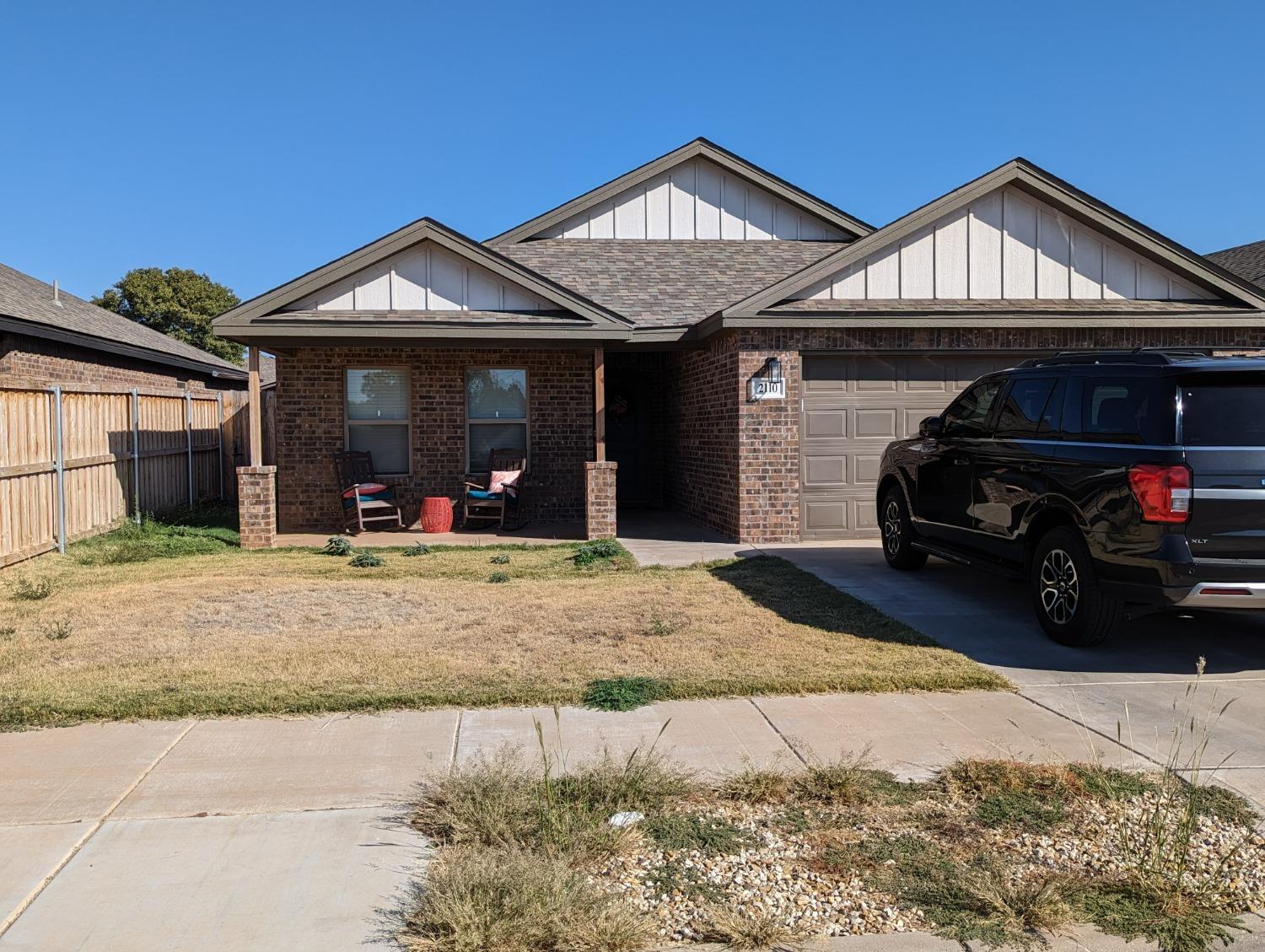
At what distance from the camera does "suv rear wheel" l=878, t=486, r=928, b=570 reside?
10.0 metres

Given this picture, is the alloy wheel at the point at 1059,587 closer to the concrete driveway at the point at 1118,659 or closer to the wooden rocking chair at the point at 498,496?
the concrete driveway at the point at 1118,659

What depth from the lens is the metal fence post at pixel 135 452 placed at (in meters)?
14.3

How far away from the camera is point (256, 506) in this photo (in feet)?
41.1

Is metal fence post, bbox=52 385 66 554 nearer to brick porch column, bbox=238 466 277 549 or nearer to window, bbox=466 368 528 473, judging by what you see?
brick porch column, bbox=238 466 277 549

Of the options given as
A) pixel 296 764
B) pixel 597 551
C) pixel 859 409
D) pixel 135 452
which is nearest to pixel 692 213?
pixel 859 409

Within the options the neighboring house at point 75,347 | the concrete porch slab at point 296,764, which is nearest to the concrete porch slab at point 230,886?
the concrete porch slab at point 296,764

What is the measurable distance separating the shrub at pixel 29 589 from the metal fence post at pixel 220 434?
338 inches

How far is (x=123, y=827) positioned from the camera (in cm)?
410

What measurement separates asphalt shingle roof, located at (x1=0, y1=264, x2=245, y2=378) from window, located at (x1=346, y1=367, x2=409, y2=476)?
4290 millimetres

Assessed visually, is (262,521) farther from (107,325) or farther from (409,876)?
(409,876)

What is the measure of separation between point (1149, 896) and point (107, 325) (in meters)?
18.8

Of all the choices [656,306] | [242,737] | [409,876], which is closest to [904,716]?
[409,876]

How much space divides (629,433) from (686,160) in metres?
4.84

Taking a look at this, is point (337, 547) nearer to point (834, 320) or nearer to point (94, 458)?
point (94, 458)
